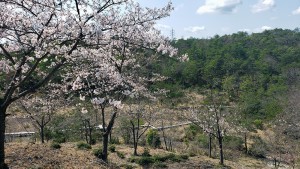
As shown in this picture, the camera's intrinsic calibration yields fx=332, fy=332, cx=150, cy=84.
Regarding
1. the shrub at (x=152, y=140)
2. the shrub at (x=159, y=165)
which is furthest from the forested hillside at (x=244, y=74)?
the shrub at (x=159, y=165)

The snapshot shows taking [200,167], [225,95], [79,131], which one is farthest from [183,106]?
[200,167]

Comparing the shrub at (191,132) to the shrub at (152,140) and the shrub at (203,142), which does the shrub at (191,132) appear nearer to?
the shrub at (203,142)

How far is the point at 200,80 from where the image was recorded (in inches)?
2176

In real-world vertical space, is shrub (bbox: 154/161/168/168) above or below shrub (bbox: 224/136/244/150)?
above

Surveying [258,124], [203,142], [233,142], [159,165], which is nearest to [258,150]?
[233,142]

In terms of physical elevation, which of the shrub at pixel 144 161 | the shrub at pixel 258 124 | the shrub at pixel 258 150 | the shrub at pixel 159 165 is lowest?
the shrub at pixel 258 150

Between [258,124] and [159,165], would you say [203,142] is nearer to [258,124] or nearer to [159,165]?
[258,124]

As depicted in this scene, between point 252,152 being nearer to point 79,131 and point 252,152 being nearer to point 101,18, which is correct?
point 79,131

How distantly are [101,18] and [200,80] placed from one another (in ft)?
159

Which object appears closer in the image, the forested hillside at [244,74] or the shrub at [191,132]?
the shrub at [191,132]

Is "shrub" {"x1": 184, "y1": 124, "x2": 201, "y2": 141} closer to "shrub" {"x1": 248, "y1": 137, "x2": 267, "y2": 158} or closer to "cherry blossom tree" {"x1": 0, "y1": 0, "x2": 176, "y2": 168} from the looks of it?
"shrub" {"x1": 248, "y1": 137, "x2": 267, "y2": 158}

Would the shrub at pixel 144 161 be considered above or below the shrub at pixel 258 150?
above

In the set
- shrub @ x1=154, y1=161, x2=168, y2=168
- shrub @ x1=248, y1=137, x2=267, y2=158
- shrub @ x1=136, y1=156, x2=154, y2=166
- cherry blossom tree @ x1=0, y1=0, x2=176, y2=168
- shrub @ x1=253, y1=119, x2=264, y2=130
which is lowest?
shrub @ x1=248, y1=137, x2=267, y2=158

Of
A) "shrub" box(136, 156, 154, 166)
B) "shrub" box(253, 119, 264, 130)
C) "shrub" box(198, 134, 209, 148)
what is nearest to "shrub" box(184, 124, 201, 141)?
"shrub" box(198, 134, 209, 148)
